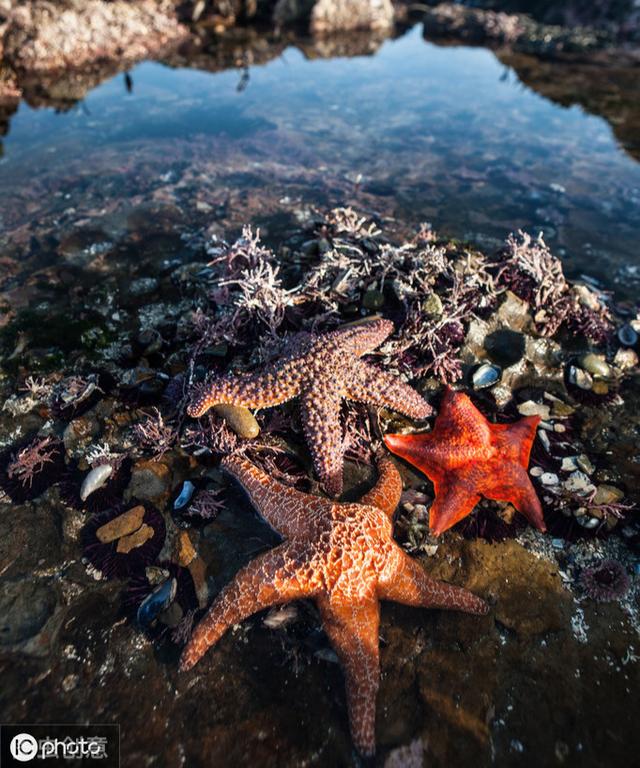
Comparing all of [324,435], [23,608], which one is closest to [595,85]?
[324,435]

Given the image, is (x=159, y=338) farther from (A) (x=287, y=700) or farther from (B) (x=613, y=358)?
(B) (x=613, y=358)

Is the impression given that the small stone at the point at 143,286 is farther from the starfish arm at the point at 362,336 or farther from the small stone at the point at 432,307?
the small stone at the point at 432,307

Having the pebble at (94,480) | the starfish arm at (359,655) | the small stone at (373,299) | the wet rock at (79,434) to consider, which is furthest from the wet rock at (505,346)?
the wet rock at (79,434)

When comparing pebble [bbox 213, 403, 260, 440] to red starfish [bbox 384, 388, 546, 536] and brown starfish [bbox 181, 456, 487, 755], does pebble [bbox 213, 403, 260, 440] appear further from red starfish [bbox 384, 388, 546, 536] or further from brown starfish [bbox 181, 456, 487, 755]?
red starfish [bbox 384, 388, 546, 536]

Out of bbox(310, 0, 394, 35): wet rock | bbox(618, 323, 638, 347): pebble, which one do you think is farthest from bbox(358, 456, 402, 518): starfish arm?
bbox(310, 0, 394, 35): wet rock

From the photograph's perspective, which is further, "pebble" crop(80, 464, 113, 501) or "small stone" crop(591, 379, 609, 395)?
"small stone" crop(591, 379, 609, 395)
